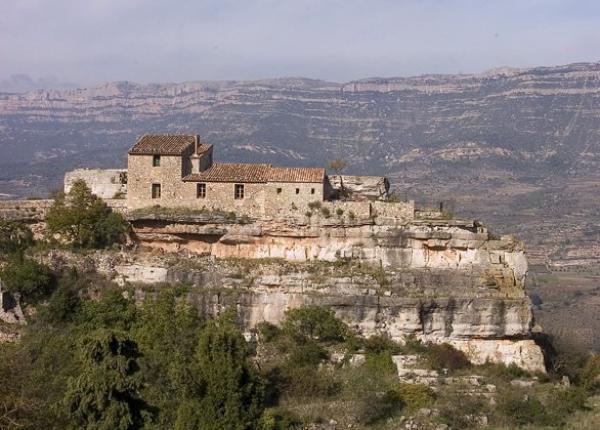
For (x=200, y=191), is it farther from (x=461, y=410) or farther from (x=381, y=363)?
(x=461, y=410)

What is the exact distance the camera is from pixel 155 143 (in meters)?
46.6

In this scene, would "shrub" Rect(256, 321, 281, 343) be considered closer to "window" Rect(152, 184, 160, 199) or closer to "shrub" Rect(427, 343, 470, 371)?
"shrub" Rect(427, 343, 470, 371)

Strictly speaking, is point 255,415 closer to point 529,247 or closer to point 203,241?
point 203,241

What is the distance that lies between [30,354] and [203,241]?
438 inches

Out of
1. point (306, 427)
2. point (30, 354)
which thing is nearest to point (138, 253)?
point (30, 354)

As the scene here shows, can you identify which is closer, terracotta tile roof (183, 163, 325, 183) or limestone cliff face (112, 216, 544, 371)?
limestone cliff face (112, 216, 544, 371)

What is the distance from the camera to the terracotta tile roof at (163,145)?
4575cm

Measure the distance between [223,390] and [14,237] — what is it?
60.3 ft

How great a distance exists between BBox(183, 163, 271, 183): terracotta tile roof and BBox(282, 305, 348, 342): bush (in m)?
7.34

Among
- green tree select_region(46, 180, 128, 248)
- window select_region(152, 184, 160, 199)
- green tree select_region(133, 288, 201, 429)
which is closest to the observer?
green tree select_region(133, 288, 201, 429)

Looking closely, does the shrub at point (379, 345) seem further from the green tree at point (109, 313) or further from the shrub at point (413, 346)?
the green tree at point (109, 313)

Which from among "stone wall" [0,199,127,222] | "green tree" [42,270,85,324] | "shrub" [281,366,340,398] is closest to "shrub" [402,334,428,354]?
"shrub" [281,366,340,398]

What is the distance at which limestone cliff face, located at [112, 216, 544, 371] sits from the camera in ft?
134

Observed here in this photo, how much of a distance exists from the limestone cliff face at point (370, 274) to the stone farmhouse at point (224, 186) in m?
0.93
